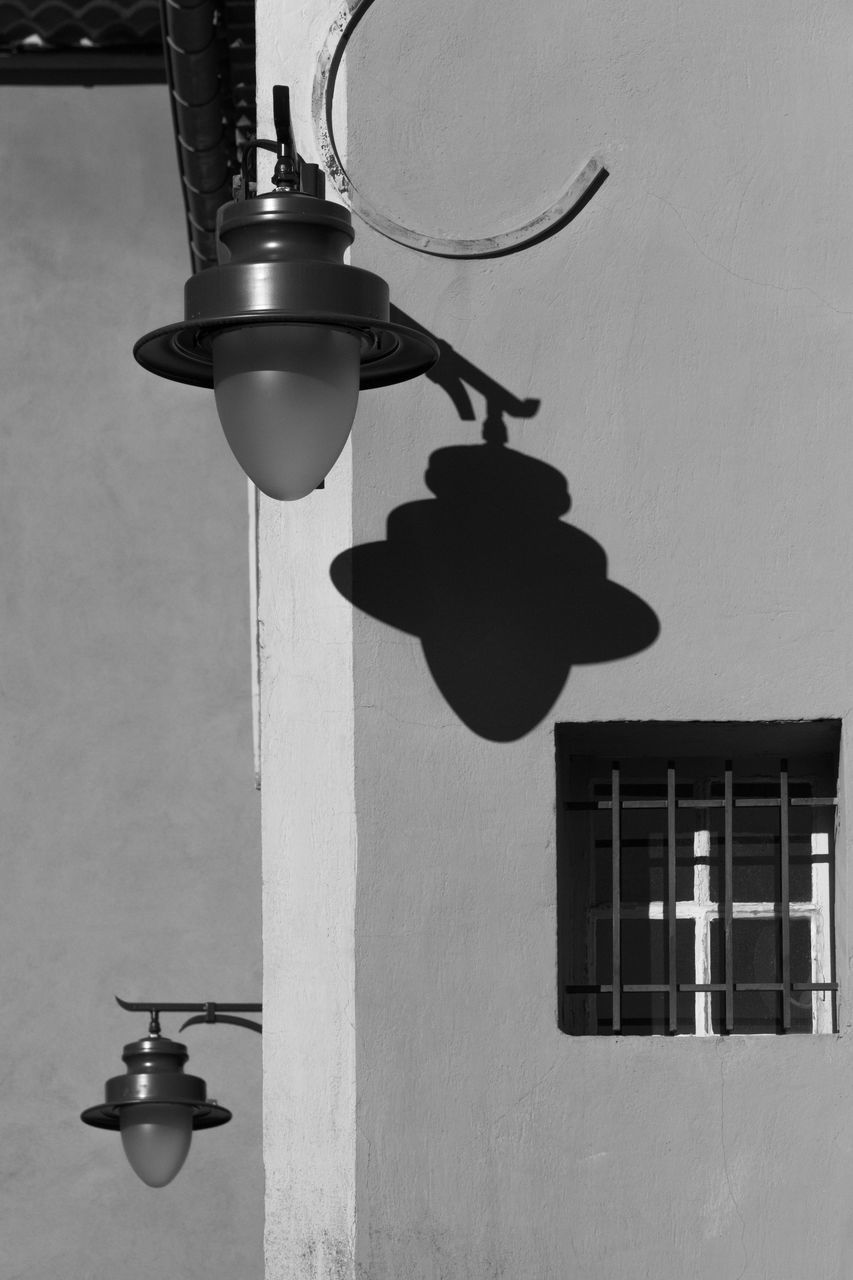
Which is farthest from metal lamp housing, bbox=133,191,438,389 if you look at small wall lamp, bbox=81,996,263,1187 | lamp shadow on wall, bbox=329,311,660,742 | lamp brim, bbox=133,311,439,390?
small wall lamp, bbox=81,996,263,1187

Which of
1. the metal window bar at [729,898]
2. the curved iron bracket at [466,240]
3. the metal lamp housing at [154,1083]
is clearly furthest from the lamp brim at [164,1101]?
the curved iron bracket at [466,240]

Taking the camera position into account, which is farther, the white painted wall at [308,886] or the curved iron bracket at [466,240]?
the curved iron bracket at [466,240]

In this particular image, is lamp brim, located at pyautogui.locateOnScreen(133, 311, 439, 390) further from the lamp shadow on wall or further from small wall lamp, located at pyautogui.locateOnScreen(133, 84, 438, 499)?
the lamp shadow on wall

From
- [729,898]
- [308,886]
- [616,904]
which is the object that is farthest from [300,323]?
[729,898]

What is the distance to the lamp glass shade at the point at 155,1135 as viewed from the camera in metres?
8.67

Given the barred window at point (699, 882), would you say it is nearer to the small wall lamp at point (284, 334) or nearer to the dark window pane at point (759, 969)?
the dark window pane at point (759, 969)

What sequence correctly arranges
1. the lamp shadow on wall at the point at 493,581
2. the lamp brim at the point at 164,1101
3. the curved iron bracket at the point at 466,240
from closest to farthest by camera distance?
the lamp shadow on wall at the point at 493,581
the curved iron bracket at the point at 466,240
the lamp brim at the point at 164,1101

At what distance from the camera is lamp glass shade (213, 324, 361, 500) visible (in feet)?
12.7

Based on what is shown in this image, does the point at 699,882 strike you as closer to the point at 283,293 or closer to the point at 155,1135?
the point at 283,293

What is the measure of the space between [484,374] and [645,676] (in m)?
0.81

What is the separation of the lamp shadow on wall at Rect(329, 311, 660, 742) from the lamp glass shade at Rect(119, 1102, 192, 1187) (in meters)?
4.55

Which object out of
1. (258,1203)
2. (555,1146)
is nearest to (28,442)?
(258,1203)

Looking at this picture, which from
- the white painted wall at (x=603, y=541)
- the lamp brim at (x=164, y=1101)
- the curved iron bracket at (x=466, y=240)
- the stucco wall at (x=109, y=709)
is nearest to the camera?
the white painted wall at (x=603, y=541)

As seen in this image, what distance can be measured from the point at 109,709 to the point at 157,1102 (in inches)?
116
